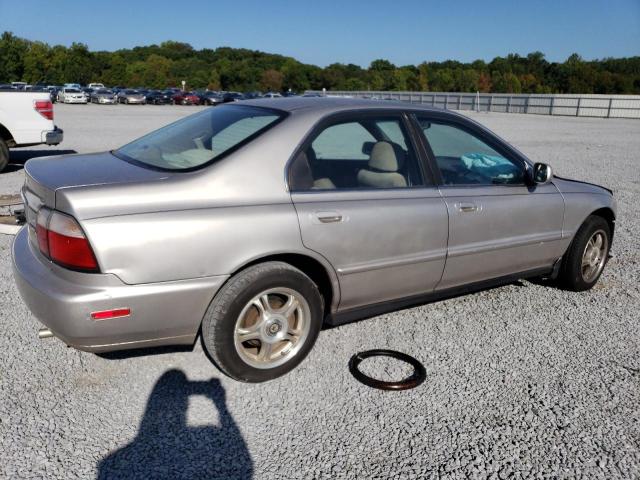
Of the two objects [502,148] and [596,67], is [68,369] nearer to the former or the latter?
[502,148]

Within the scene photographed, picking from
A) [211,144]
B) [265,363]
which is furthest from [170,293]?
[211,144]

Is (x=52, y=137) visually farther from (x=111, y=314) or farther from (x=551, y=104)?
→ (x=551, y=104)

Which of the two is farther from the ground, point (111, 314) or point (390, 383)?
point (111, 314)

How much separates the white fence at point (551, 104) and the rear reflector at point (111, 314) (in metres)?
30.9

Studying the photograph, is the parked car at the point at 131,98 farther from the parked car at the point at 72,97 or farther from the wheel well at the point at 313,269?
the wheel well at the point at 313,269

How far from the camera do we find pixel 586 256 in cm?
478

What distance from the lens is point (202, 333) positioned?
2994mm

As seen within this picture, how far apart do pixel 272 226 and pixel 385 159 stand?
3.60 feet

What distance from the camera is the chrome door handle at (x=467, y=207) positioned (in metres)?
3.76

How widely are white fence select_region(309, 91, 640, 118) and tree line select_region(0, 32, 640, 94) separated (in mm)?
35060

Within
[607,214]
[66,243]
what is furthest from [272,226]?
[607,214]

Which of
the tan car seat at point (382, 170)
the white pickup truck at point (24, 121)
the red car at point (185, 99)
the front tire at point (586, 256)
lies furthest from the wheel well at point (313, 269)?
the red car at point (185, 99)

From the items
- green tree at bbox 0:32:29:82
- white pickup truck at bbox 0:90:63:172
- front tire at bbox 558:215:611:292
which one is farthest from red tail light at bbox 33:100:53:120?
green tree at bbox 0:32:29:82

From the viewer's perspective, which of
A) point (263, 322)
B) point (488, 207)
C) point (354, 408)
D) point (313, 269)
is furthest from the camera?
point (488, 207)
